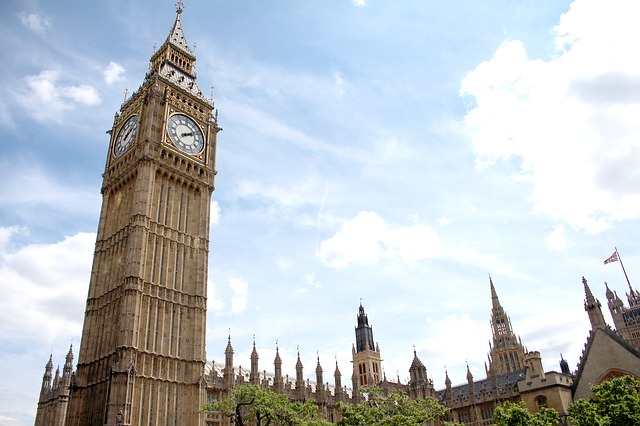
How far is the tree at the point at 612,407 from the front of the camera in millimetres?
30984

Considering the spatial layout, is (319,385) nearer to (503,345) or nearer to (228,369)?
(228,369)

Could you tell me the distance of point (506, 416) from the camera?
34219mm

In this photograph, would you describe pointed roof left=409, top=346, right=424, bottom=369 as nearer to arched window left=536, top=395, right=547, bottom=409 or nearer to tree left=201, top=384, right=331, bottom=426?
arched window left=536, top=395, right=547, bottom=409

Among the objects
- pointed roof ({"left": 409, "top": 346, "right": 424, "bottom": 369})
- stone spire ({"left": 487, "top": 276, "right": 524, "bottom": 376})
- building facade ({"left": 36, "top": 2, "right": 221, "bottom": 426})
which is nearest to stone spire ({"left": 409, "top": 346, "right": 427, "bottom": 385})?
pointed roof ({"left": 409, "top": 346, "right": 424, "bottom": 369})

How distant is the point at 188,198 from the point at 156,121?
10.2 m

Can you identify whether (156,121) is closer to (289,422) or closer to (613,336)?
(289,422)

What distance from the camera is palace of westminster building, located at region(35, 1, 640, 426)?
4869 cm

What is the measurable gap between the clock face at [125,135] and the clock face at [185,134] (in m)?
4.54

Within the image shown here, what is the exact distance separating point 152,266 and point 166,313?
Answer: 5255mm

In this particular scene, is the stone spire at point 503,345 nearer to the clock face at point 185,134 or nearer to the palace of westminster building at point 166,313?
the palace of westminster building at point 166,313

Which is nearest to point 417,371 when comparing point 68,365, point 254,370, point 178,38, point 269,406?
point 254,370

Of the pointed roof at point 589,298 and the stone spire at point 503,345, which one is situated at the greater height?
the stone spire at point 503,345

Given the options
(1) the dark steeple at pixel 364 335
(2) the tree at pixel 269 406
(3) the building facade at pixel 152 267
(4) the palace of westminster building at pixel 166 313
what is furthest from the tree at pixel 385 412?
(1) the dark steeple at pixel 364 335

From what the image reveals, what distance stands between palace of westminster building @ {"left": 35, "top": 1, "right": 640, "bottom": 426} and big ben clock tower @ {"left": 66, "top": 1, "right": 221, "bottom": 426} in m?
0.12
